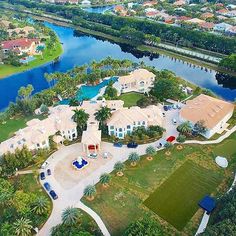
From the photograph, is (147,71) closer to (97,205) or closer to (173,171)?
(173,171)

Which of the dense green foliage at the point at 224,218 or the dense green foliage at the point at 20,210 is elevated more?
the dense green foliage at the point at 224,218

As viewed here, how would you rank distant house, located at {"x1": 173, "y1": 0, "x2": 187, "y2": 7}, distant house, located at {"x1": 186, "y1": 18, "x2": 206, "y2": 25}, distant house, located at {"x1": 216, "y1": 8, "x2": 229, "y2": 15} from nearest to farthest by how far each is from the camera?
distant house, located at {"x1": 186, "y1": 18, "x2": 206, "y2": 25}, distant house, located at {"x1": 216, "y1": 8, "x2": 229, "y2": 15}, distant house, located at {"x1": 173, "y1": 0, "x2": 187, "y2": 7}

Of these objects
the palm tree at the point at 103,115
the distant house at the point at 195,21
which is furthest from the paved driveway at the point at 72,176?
the distant house at the point at 195,21

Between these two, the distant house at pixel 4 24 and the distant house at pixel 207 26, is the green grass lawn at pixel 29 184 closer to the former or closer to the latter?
the distant house at pixel 4 24

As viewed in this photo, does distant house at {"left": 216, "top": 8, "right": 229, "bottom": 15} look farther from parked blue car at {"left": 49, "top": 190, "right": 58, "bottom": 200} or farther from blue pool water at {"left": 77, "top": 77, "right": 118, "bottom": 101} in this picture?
parked blue car at {"left": 49, "top": 190, "right": 58, "bottom": 200}

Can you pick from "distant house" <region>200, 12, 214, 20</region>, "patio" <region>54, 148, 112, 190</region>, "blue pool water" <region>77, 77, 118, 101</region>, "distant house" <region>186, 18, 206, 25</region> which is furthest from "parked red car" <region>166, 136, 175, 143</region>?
"distant house" <region>200, 12, 214, 20</region>

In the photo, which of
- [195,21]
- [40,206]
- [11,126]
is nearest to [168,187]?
[40,206]
